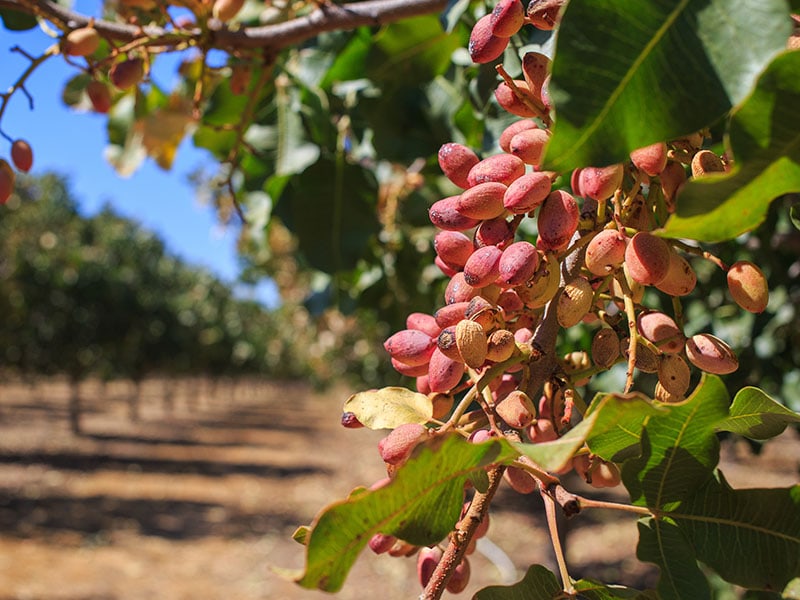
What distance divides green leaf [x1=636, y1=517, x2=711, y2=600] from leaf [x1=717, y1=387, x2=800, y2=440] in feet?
0.31

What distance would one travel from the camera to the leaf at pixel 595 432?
0.44 metres

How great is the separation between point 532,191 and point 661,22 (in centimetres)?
15

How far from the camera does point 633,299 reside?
60 cm

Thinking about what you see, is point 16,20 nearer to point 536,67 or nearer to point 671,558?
point 536,67

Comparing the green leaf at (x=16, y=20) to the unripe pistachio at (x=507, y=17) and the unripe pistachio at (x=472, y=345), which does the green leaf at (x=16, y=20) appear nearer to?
the unripe pistachio at (x=507, y=17)

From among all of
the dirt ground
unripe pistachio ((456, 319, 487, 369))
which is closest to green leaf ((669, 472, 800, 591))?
unripe pistachio ((456, 319, 487, 369))

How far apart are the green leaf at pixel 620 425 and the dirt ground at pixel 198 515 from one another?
1861 mm

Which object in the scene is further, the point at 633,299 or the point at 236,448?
the point at 236,448

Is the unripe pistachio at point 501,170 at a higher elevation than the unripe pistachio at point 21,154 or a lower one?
higher

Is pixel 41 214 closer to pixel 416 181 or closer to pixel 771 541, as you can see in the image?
pixel 416 181

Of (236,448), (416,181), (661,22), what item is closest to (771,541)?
(661,22)

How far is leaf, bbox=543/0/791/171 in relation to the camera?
46cm

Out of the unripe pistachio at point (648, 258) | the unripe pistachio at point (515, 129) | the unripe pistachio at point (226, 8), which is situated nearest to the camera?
the unripe pistachio at point (648, 258)

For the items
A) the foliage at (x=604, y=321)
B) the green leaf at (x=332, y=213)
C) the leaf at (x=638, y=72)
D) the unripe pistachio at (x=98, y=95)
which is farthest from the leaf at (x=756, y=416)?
the green leaf at (x=332, y=213)
